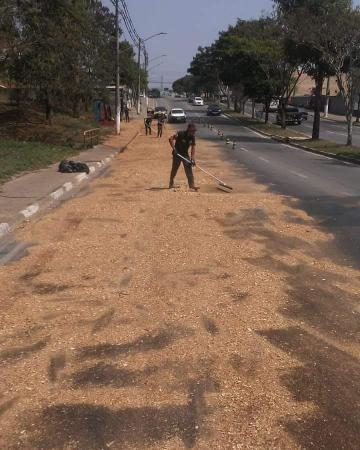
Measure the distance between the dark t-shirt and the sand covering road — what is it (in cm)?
443

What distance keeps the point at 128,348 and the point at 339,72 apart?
25403 millimetres

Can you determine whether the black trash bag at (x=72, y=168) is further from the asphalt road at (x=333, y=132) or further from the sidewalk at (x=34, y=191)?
the asphalt road at (x=333, y=132)

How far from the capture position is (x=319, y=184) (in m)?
14.9

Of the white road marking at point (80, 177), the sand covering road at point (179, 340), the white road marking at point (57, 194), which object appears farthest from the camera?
the white road marking at point (80, 177)

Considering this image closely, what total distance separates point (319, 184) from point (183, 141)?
4253mm

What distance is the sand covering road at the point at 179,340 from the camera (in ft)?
10.8

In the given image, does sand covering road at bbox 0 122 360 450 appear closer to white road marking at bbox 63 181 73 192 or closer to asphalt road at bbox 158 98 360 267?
asphalt road at bbox 158 98 360 267

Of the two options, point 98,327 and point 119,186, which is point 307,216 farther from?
point 98,327

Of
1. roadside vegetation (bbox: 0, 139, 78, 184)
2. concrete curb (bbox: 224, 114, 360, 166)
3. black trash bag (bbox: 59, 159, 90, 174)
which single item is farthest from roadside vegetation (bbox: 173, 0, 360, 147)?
black trash bag (bbox: 59, 159, 90, 174)

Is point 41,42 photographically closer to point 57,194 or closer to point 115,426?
point 57,194

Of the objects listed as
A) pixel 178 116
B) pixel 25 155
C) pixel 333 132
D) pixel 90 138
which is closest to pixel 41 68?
pixel 25 155

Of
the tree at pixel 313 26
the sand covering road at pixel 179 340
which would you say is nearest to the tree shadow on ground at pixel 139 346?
the sand covering road at pixel 179 340

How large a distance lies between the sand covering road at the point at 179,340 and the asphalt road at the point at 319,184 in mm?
440

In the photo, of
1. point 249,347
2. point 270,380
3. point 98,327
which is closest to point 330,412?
point 270,380
